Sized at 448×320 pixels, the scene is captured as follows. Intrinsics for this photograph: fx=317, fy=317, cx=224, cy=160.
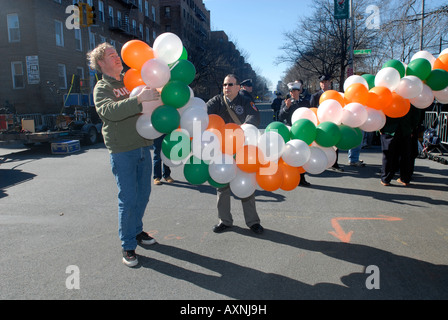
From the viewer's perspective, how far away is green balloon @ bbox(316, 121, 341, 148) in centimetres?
318

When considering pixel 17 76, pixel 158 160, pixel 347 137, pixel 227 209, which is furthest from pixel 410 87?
pixel 17 76

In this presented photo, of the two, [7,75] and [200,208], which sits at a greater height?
[7,75]

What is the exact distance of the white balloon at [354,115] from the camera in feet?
10.8

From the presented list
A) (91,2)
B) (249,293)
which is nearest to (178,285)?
(249,293)

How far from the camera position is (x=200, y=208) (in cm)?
502

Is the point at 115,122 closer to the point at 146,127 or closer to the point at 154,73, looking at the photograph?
the point at 146,127

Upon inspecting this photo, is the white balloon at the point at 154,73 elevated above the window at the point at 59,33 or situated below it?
below

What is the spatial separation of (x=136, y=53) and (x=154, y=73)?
0.47 meters

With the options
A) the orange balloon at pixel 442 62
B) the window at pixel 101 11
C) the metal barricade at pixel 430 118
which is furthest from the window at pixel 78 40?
the orange balloon at pixel 442 62

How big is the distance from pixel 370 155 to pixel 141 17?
32652 mm

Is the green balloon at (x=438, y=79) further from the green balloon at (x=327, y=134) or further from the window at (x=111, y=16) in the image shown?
the window at (x=111, y=16)

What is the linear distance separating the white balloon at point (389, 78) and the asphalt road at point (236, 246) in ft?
5.96

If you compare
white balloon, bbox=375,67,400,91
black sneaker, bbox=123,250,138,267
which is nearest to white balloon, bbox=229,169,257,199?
black sneaker, bbox=123,250,138,267
